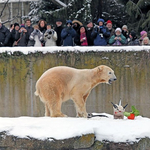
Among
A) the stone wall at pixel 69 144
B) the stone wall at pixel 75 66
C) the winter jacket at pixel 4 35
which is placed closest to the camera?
the stone wall at pixel 69 144

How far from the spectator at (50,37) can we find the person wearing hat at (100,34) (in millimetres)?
1014

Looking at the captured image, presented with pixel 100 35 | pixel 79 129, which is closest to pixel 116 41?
pixel 100 35

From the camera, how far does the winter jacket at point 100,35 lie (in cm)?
1045

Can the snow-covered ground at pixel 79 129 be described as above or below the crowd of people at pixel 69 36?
below

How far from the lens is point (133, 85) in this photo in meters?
10.1

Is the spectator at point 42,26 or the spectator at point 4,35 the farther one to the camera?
the spectator at point 4,35

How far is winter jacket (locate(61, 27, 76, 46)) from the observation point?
10.4 metres

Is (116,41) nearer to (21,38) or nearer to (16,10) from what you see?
(21,38)

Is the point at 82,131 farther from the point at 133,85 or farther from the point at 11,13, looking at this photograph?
the point at 11,13

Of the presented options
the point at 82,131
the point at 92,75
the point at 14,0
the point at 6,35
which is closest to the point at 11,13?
the point at 14,0

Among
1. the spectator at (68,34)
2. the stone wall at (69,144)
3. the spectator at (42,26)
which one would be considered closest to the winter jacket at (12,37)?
the spectator at (42,26)

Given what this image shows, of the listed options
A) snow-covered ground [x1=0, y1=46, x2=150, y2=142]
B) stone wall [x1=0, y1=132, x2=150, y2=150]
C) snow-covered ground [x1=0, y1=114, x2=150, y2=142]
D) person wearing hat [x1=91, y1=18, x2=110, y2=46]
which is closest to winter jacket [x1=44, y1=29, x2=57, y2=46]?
person wearing hat [x1=91, y1=18, x2=110, y2=46]

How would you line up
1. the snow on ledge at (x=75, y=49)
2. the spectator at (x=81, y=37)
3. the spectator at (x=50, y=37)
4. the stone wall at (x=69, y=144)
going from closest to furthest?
the stone wall at (x=69, y=144), the snow on ledge at (x=75, y=49), the spectator at (x=50, y=37), the spectator at (x=81, y=37)

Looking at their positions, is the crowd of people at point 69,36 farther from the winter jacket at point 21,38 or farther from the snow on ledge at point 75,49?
the snow on ledge at point 75,49
